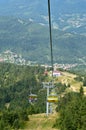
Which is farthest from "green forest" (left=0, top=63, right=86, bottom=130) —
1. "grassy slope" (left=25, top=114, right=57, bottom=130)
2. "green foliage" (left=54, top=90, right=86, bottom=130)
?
"grassy slope" (left=25, top=114, right=57, bottom=130)

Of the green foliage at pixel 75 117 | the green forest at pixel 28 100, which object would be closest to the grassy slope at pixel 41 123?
the green forest at pixel 28 100

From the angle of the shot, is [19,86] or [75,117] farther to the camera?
[19,86]

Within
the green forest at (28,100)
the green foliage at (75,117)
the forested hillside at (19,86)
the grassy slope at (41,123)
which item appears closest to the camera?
the green foliage at (75,117)

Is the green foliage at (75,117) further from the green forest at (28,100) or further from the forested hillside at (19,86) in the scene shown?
the forested hillside at (19,86)

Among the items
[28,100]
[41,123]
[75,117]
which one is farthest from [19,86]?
[75,117]

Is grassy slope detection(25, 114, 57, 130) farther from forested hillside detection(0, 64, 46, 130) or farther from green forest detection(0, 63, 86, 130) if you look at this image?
forested hillside detection(0, 64, 46, 130)

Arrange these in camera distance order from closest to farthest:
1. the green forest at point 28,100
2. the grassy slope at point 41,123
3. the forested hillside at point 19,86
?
the green forest at point 28,100
the grassy slope at point 41,123
the forested hillside at point 19,86

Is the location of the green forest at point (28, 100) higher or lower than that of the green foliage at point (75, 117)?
lower

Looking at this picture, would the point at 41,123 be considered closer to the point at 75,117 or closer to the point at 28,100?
the point at 75,117

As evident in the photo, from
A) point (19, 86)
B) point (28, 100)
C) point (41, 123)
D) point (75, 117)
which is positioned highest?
point (75, 117)

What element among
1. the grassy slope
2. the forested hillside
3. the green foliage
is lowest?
the forested hillside

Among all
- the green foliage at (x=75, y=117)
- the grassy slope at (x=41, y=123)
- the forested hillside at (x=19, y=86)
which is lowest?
the forested hillside at (x=19, y=86)

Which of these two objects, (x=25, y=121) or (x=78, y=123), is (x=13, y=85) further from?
(x=78, y=123)

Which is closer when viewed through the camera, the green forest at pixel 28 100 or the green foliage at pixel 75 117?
the green foliage at pixel 75 117
